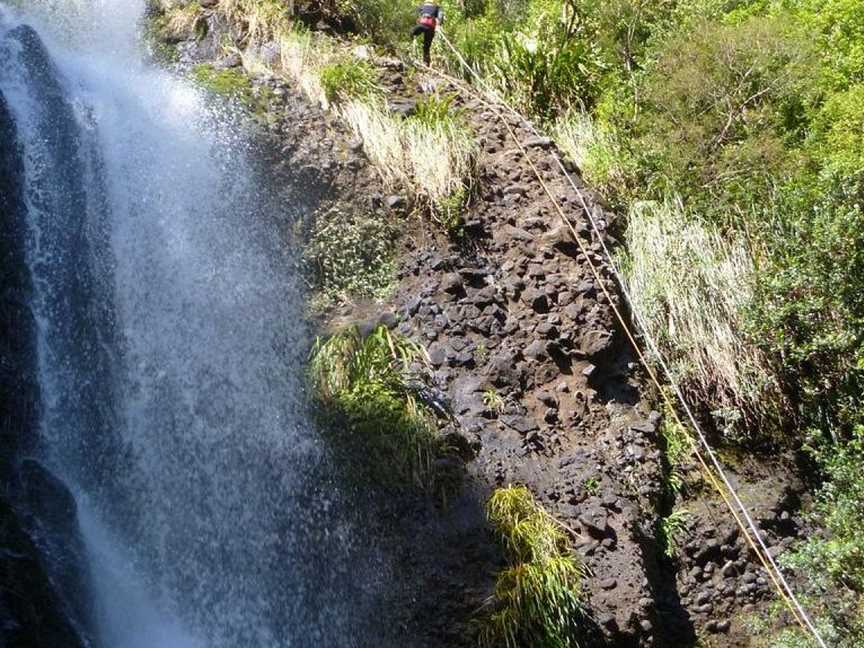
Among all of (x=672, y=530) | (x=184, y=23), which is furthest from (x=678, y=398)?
(x=184, y=23)

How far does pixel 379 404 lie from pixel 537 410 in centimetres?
133

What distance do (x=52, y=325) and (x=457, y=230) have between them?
3773mm

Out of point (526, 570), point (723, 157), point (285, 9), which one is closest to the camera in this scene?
point (526, 570)

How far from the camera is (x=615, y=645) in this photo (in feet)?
20.4

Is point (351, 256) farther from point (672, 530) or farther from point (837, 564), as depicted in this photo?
point (837, 564)

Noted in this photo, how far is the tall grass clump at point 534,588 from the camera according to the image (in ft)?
19.8

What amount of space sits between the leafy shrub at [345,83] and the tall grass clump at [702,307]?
10.9ft

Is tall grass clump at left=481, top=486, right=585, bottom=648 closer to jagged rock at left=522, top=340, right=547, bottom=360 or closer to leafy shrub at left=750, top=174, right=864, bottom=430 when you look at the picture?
jagged rock at left=522, top=340, right=547, bottom=360

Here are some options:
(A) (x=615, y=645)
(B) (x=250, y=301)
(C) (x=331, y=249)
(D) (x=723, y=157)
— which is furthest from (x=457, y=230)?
(A) (x=615, y=645)

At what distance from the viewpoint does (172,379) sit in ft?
25.3

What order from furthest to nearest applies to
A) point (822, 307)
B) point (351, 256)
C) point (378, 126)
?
point (378, 126) → point (351, 256) → point (822, 307)

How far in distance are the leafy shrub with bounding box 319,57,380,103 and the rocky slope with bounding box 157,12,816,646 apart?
1.93 feet

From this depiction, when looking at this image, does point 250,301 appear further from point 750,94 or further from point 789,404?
point 750,94

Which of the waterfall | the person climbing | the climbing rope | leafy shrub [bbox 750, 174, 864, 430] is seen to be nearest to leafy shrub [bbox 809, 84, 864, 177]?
leafy shrub [bbox 750, 174, 864, 430]
